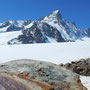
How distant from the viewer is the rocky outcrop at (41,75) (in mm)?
6520

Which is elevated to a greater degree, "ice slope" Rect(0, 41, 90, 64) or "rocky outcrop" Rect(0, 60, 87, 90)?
"ice slope" Rect(0, 41, 90, 64)

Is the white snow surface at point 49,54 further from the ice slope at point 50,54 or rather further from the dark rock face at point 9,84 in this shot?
the dark rock face at point 9,84

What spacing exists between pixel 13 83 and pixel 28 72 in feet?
6.93

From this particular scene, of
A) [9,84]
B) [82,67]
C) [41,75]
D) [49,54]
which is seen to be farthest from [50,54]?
[9,84]

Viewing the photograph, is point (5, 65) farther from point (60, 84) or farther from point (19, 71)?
point (60, 84)

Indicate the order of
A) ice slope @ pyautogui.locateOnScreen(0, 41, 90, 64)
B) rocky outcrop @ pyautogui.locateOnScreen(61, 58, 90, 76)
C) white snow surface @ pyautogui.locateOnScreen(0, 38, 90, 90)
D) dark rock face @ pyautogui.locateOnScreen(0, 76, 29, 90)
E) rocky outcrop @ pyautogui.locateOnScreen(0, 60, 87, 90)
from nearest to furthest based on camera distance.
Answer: dark rock face @ pyautogui.locateOnScreen(0, 76, 29, 90), rocky outcrop @ pyautogui.locateOnScreen(0, 60, 87, 90), rocky outcrop @ pyautogui.locateOnScreen(61, 58, 90, 76), white snow surface @ pyautogui.locateOnScreen(0, 38, 90, 90), ice slope @ pyautogui.locateOnScreen(0, 41, 90, 64)

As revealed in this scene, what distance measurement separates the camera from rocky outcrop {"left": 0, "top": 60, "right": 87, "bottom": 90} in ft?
21.4

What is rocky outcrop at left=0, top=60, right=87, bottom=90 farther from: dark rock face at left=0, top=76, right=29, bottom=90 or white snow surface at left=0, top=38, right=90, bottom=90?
white snow surface at left=0, top=38, right=90, bottom=90

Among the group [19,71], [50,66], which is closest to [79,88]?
[50,66]

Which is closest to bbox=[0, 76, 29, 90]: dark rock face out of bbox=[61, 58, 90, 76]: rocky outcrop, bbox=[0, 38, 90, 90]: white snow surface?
bbox=[61, 58, 90, 76]: rocky outcrop

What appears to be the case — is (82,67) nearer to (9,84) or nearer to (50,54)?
(50,54)

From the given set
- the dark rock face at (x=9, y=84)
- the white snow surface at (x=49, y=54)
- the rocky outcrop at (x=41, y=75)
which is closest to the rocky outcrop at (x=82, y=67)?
the white snow surface at (x=49, y=54)

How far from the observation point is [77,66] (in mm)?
21922

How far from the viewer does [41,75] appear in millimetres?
7766
